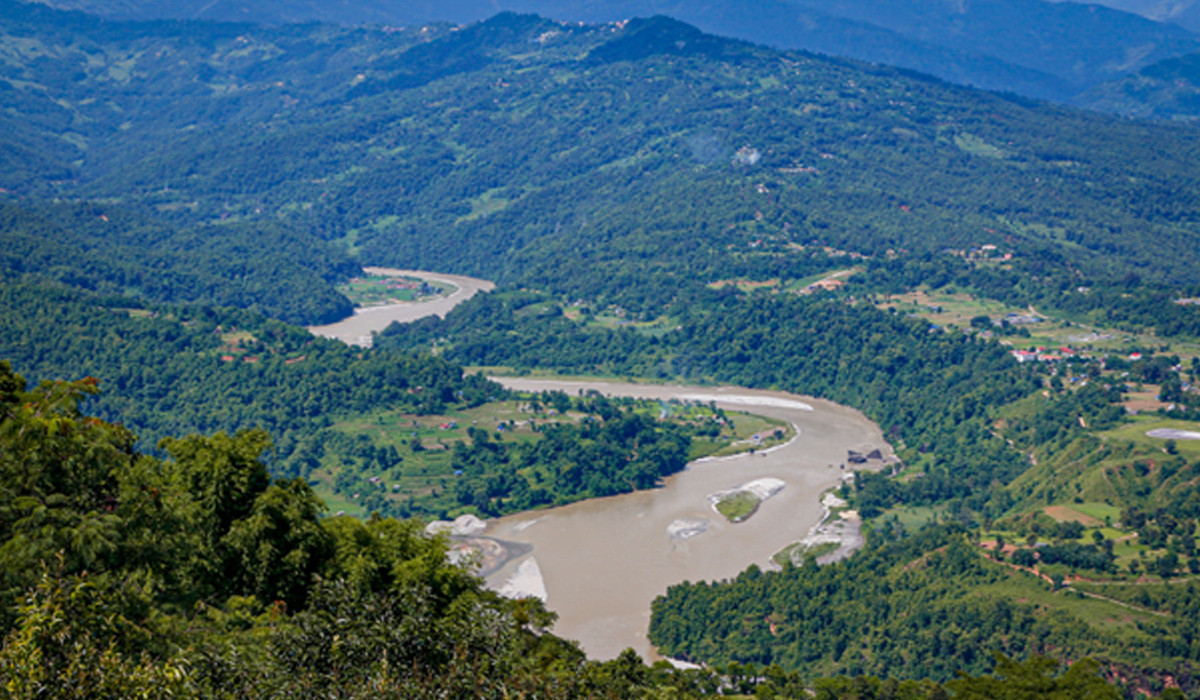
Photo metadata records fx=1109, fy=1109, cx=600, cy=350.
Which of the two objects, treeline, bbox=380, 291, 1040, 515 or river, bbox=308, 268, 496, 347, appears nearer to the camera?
treeline, bbox=380, 291, 1040, 515

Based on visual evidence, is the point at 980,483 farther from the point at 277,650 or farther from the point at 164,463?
the point at 277,650

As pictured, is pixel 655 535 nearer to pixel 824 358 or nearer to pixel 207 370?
pixel 824 358

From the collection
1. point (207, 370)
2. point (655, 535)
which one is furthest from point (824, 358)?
point (207, 370)

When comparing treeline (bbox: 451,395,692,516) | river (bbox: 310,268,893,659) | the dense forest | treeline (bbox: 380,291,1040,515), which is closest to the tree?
the dense forest

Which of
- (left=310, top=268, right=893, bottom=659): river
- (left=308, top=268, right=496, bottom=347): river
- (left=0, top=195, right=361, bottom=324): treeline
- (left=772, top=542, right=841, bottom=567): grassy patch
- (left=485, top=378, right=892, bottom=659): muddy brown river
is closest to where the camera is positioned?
(left=485, top=378, right=892, bottom=659): muddy brown river

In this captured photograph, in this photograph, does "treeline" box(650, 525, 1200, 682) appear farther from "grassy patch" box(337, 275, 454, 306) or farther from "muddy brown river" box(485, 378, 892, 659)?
"grassy patch" box(337, 275, 454, 306)
